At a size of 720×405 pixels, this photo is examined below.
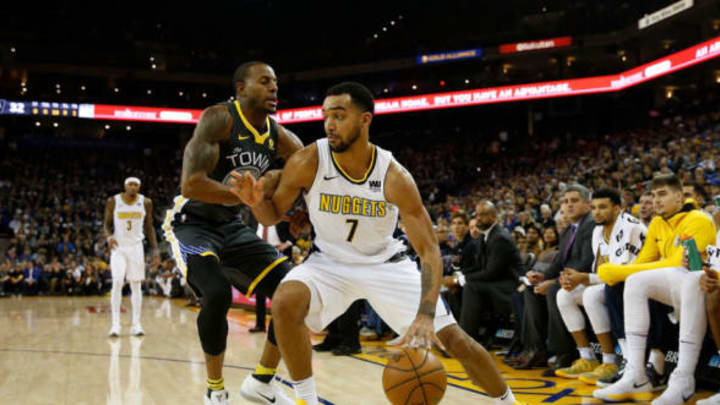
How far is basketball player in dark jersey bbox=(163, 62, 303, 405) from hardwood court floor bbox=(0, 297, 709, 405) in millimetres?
730

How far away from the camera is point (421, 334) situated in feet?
9.45

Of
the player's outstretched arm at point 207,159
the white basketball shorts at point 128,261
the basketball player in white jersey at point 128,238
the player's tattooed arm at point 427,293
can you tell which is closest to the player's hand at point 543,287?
the player's tattooed arm at point 427,293

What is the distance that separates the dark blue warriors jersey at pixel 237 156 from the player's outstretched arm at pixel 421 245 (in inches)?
42.4

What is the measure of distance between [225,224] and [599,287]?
3075 millimetres

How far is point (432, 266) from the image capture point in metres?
3.15

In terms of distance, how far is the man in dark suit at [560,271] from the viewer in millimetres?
5531

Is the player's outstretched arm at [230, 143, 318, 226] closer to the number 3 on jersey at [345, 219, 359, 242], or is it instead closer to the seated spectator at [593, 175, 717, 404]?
the number 3 on jersey at [345, 219, 359, 242]

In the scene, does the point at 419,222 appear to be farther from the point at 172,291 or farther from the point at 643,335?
the point at 172,291

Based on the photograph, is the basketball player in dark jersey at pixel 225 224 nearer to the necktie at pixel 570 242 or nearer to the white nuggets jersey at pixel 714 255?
the necktie at pixel 570 242

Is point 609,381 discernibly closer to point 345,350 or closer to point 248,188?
point 345,350

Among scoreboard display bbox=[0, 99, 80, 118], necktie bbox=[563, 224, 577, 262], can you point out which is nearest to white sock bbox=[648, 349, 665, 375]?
necktie bbox=[563, 224, 577, 262]

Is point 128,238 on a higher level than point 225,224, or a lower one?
lower

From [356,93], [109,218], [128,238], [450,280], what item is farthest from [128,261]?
[356,93]

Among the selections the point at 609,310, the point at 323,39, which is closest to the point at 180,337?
the point at 609,310
